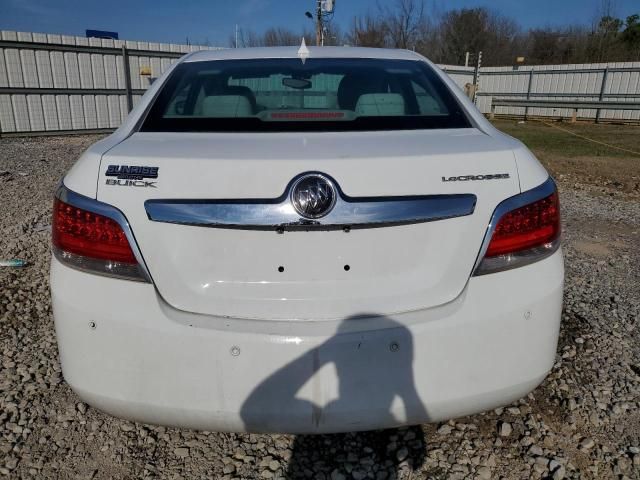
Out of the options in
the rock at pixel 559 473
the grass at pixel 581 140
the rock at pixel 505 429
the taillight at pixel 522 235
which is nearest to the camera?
the taillight at pixel 522 235

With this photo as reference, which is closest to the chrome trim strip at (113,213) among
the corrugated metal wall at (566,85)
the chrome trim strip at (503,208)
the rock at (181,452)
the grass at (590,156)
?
the rock at (181,452)

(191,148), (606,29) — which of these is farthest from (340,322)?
Answer: (606,29)

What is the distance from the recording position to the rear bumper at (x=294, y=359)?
1480mm

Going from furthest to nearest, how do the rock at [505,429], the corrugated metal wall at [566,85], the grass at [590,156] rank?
1. the corrugated metal wall at [566,85]
2. the grass at [590,156]
3. the rock at [505,429]

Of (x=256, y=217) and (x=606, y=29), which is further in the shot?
(x=606, y=29)

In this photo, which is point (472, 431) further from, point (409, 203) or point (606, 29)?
point (606, 29)

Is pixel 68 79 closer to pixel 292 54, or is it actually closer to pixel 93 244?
pixel 292 54

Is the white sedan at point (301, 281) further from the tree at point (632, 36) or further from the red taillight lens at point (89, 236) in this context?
the tree at point (632, 36)

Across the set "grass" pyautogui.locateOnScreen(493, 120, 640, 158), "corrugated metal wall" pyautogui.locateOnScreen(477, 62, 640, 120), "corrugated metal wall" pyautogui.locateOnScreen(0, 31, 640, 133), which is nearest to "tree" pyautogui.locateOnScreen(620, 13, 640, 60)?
"corrugated metal wall" pyautogui.locateOnScreen(477, 62, 640, 120)

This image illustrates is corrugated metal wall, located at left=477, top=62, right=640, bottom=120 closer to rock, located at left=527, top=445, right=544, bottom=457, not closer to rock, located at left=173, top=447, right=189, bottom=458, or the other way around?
rock, located at left=527, top=445, right=544, bottom=457

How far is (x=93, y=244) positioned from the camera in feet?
5.08

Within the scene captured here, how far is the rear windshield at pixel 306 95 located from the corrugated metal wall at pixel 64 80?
38.4ft

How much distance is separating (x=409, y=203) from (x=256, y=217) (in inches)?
16.9

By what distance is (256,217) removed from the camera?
1442 millimetres
